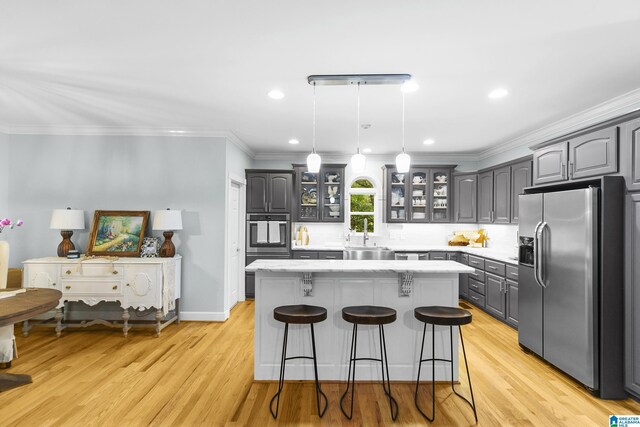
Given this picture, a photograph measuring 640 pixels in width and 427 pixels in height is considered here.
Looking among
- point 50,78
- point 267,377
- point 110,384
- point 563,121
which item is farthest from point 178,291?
point 563,121

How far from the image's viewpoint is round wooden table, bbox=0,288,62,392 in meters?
2.32

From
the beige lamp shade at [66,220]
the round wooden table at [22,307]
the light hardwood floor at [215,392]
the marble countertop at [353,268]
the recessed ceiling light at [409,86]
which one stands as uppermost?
the recessed ceiling light at [409,86]

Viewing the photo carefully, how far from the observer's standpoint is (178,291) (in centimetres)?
472

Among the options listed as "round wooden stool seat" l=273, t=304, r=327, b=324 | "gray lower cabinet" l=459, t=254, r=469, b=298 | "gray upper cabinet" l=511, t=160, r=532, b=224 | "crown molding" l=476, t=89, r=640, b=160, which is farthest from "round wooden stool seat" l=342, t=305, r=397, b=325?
"gray lower cabinet" l=459, t=254, r=469, b=298

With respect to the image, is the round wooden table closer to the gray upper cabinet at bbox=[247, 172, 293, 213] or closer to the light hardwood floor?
the light hardwood floor

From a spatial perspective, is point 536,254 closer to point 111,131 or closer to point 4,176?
point 111,131

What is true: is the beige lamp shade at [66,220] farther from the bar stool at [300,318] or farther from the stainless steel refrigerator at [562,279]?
the stainless steel refrigerator at [562,279]

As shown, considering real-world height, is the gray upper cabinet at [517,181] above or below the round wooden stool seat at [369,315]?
Answer: above

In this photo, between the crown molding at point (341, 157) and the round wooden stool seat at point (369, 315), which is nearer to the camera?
the round wooden stool seat at point (369, 315)

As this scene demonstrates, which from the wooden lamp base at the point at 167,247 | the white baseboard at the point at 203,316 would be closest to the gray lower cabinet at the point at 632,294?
the white baseboard at the point at 203,316

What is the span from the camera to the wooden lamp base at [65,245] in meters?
4.51

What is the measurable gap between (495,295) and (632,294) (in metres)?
2.22

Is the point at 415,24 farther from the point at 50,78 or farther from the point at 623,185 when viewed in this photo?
the point at 50,78

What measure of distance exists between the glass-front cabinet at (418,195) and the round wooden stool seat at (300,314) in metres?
3.99
